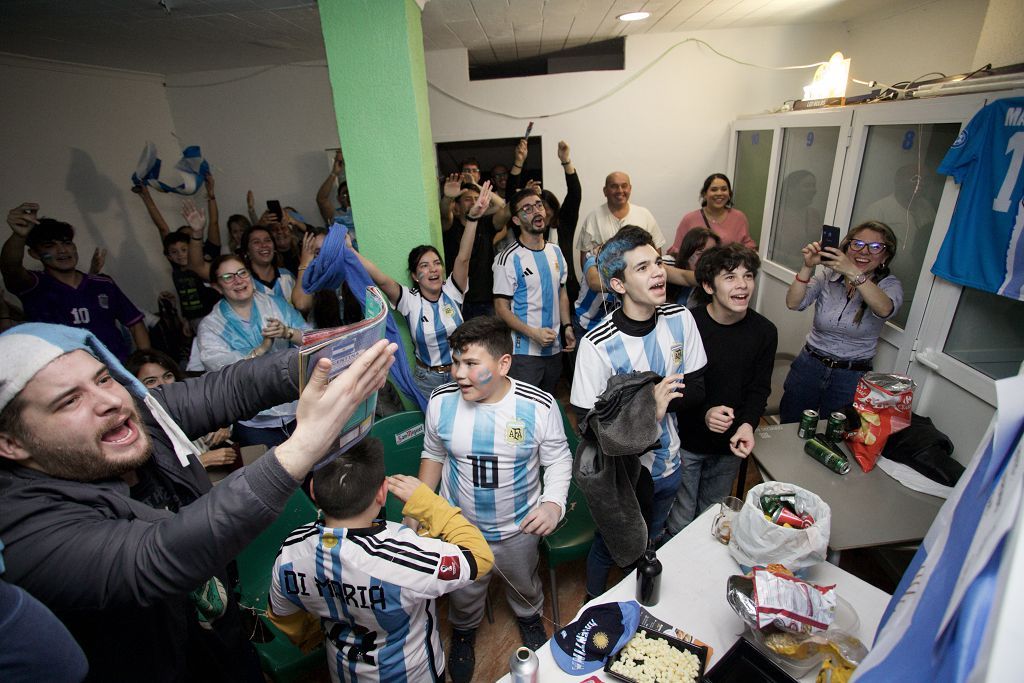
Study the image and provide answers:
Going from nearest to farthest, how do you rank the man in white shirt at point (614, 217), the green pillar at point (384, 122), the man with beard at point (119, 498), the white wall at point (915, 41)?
the man with beard at point (119, 498)
the green pillar at point (384, 122)
the white wall at point (915, 41)
the man in white shirt at point (614, 217)

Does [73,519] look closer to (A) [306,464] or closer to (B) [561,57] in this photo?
(A) [306,464]

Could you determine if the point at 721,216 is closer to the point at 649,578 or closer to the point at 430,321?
the point at 430,321

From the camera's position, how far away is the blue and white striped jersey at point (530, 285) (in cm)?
305

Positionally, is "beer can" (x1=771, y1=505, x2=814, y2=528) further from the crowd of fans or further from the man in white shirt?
the man in white shirt

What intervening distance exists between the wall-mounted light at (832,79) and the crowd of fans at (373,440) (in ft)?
3.45

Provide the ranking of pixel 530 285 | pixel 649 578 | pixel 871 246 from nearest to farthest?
pixel 649 578 < pixel 871 246 < pixel 530 285

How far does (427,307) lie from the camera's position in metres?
2.75

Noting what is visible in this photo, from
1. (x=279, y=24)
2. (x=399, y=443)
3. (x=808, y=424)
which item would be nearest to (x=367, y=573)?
(x=399, y=443)

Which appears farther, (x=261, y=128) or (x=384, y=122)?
(x=261, y=128)

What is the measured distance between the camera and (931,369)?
8.39 feet

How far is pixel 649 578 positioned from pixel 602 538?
1.96 feet

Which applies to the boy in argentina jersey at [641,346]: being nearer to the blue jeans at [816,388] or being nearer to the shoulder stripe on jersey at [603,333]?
the shoulder stripe on jersey at [603,333]

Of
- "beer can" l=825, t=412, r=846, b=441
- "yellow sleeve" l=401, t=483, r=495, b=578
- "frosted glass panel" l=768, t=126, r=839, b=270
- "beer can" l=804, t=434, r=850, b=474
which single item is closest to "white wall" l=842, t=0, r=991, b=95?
"frosted glass panel" l=768, t=126, r=839, b=270

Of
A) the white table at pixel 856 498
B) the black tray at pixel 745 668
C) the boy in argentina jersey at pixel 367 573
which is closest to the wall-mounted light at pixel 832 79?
the white table at pixel 856 498
